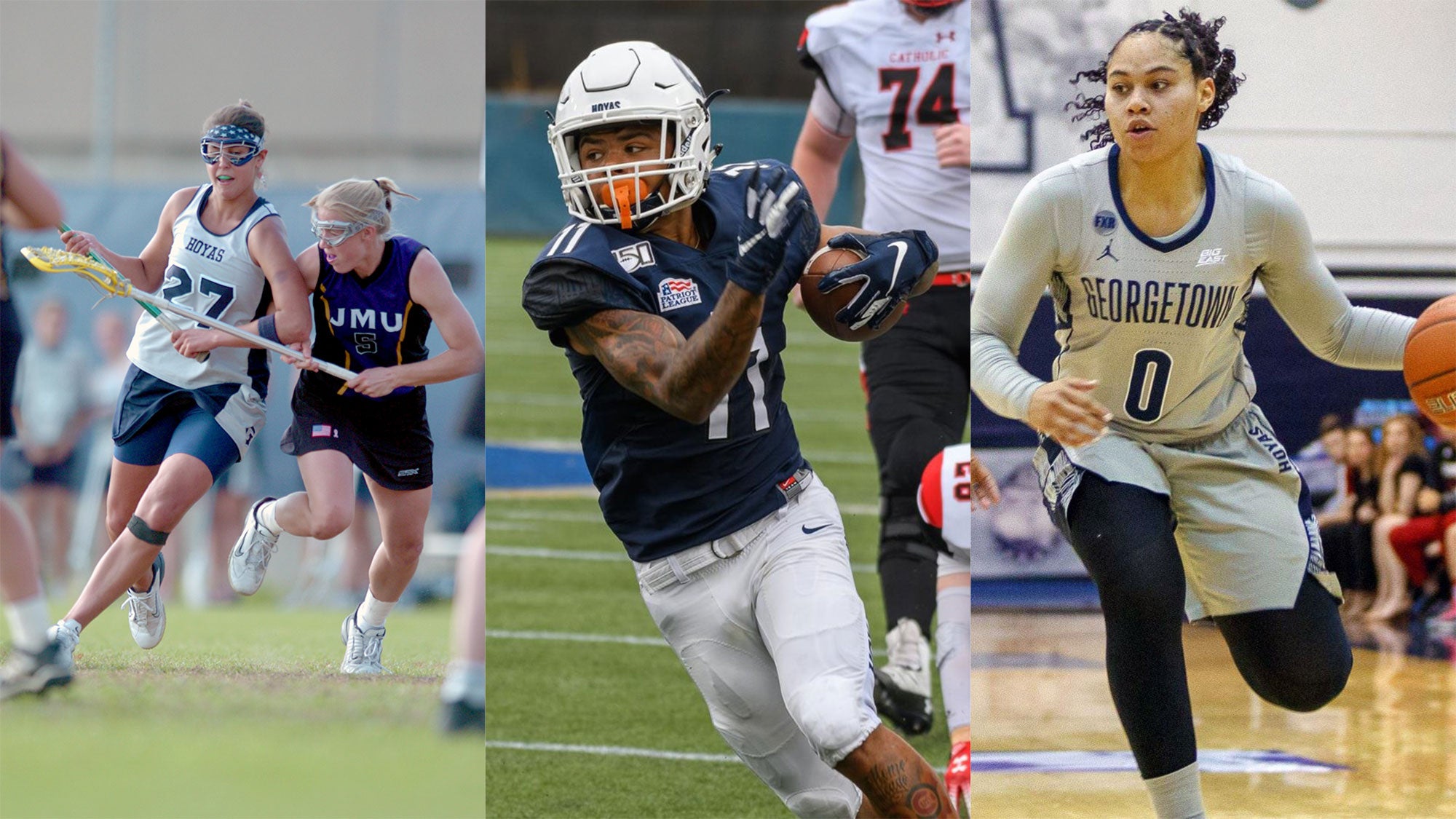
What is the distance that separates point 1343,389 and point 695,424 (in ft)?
5.51

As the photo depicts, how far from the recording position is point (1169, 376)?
3459mm

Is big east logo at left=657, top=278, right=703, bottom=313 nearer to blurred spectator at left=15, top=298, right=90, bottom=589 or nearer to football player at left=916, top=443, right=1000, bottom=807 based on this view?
football player at left=916, top=443, right=1000, bottom=807

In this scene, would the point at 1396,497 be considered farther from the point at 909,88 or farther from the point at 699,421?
the point at 699,421

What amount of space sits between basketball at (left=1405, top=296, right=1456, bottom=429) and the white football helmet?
1.55 meters

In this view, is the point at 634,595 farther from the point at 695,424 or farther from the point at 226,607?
the point at 695,424

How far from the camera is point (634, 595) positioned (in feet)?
24.0

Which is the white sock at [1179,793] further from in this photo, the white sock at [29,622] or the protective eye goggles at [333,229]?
the white sock at [29,622]

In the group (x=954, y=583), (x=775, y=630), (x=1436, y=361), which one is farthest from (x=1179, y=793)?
(x=954, y=583)

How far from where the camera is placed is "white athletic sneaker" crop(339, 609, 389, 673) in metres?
3.63

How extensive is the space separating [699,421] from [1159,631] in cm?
103

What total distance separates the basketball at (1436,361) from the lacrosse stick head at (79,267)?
105 inches

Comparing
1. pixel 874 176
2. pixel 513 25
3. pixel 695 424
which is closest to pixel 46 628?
pixel 695 424

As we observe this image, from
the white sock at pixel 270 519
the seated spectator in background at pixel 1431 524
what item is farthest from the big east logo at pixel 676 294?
the seated spectator in background at pixel 1431 524

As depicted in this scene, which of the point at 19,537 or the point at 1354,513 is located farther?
the point at 1354,513
